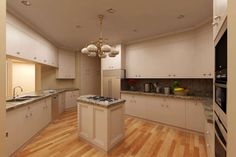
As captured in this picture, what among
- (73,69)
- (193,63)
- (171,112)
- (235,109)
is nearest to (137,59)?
(193,63)

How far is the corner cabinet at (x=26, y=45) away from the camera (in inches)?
93.6

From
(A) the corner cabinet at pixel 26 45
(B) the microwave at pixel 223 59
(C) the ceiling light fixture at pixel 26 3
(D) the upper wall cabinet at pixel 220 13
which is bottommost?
(B) the microwave at pixel 223 59

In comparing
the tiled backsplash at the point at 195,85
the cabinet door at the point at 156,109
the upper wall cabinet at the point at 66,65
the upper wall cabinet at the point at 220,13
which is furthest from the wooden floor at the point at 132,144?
the upper wall cabinet at the point at 66,65

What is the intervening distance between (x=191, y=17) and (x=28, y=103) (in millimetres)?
3732

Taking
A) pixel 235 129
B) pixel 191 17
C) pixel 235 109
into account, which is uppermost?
pixel 191 17

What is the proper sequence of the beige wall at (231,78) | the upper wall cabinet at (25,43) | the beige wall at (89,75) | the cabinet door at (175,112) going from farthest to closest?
the beige wall at (89,75), the cabinet door at (175,112), the upper wall cabinet at (25,43), the beige wall at (231,78)

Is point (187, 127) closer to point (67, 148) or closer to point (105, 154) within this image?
point (105, 154)

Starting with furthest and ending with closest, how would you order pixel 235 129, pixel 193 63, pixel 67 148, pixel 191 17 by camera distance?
pixel 193 63, pixel 191 17, pixel 67 148, pixel 235 129

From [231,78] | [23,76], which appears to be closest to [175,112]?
[231,78]

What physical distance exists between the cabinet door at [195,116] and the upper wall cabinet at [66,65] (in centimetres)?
462

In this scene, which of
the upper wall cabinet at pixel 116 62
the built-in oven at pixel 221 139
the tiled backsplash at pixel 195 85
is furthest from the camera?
the upper wall cabinet at pixel 116 62

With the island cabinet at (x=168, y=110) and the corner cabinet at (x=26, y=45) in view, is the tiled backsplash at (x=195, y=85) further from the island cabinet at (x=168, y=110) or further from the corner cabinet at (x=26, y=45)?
the corner cabinet at (x=26, y=45)

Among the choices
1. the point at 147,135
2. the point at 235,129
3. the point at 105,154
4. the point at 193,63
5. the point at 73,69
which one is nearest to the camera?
Result: the point at 235,129

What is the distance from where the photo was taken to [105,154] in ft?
7.43
